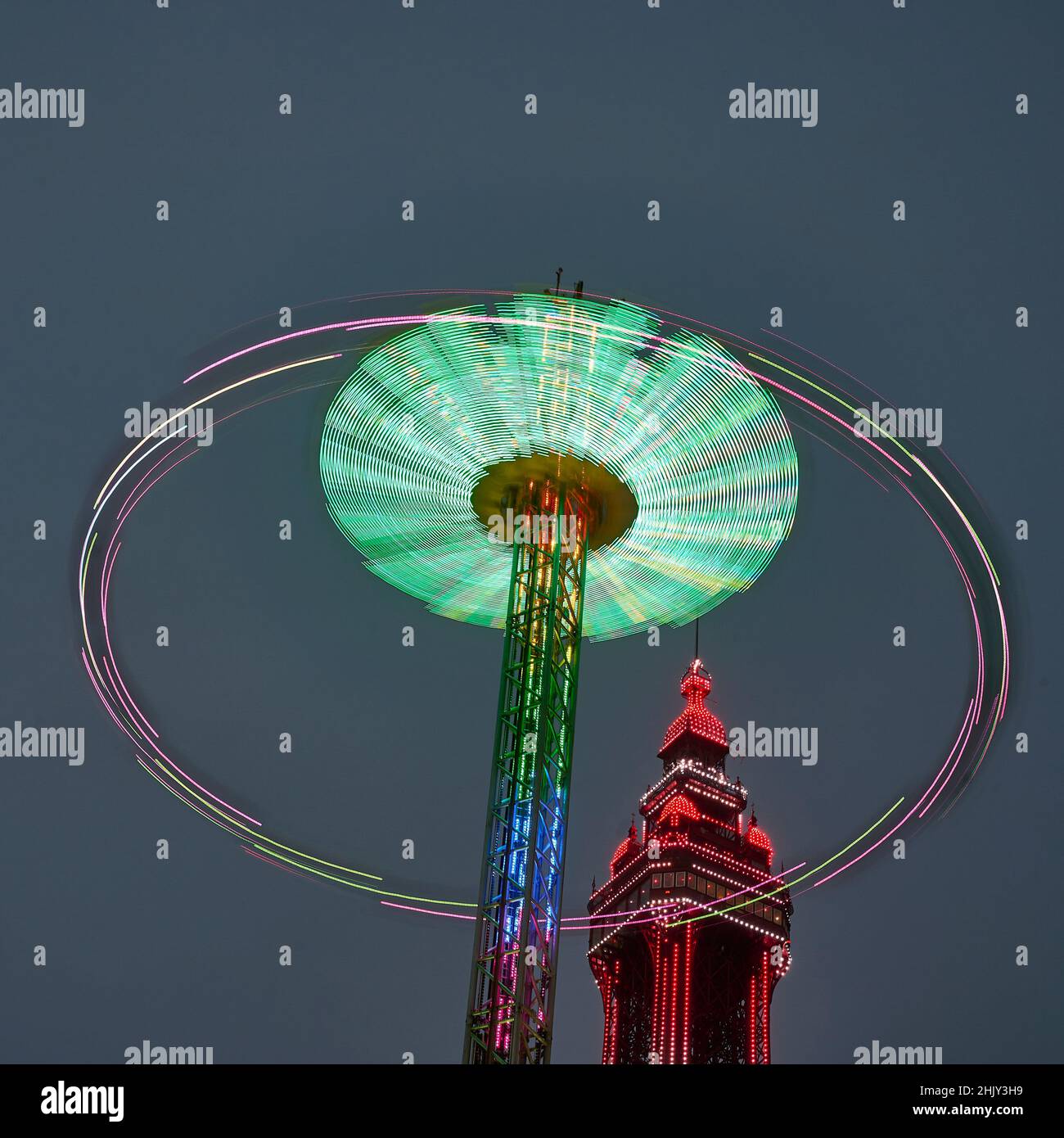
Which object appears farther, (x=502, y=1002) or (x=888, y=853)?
(x=888, y=853)

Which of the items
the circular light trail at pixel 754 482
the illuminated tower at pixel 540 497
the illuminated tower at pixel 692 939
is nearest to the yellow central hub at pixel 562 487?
the illuminated tower at pixel 540 497

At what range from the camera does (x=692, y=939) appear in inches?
3937

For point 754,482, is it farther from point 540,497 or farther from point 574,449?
point 540,497

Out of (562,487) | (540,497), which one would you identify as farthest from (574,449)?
(540,497)

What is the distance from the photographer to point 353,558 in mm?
32656

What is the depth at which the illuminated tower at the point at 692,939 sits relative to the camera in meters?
95.8

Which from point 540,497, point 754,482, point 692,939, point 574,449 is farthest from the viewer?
point 692,939

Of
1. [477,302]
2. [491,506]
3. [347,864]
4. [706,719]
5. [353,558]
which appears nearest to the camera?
[477,302]

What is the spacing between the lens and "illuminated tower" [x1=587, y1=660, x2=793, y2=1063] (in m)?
95.8

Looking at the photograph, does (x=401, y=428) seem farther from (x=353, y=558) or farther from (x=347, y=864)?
(x=347, y=864)

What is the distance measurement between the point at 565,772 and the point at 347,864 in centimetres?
523

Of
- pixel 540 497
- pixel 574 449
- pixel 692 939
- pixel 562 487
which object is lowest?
pixel 692 939
